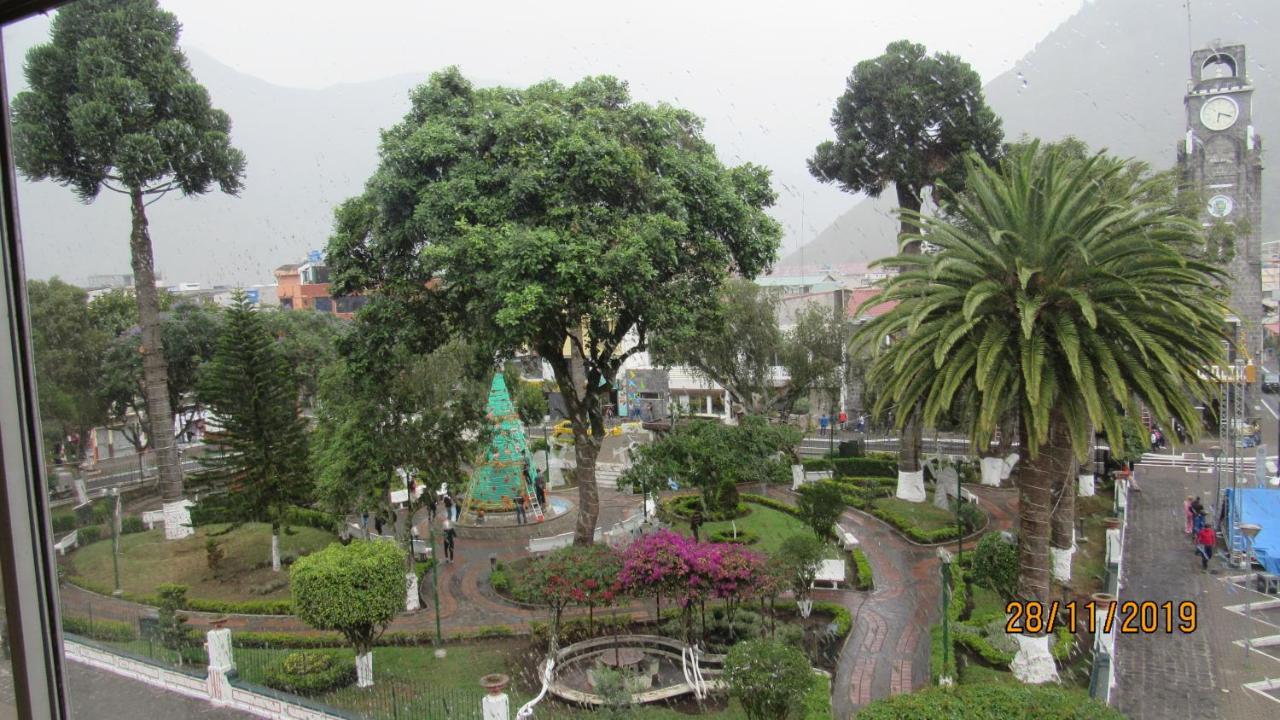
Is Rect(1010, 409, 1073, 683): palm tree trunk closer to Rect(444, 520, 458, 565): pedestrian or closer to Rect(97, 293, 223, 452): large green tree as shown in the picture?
Rect(444, 520, 458, 565): pedestrian

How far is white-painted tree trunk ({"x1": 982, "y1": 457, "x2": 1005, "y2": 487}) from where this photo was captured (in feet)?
63.3

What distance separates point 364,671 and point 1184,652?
31.6ft

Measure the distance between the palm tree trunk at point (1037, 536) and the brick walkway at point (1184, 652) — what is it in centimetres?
83

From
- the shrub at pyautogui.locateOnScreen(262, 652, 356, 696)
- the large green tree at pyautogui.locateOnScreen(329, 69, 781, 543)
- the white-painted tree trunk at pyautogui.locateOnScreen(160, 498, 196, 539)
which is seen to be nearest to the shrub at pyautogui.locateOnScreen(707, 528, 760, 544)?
the large green tree at pyautogui.locateOnScreen(329, 69, 781, 543)

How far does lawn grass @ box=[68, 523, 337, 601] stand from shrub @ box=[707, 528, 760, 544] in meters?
7.44

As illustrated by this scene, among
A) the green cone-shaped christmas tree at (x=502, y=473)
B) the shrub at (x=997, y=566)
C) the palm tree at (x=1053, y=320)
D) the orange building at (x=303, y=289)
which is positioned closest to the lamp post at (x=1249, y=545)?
the shrub at (x=997, y=566)

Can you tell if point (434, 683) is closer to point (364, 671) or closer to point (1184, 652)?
point (364, 671)

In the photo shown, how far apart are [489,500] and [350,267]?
Result: 6.94 meters

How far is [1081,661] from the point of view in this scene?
9.62 m

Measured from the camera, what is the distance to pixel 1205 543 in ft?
42.3

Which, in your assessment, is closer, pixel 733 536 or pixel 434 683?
pixel 434 683

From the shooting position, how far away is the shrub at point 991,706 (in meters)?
5.44

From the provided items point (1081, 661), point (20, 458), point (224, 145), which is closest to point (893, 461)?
point (1081, 661)

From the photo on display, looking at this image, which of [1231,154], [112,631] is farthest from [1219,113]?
[112,631]
